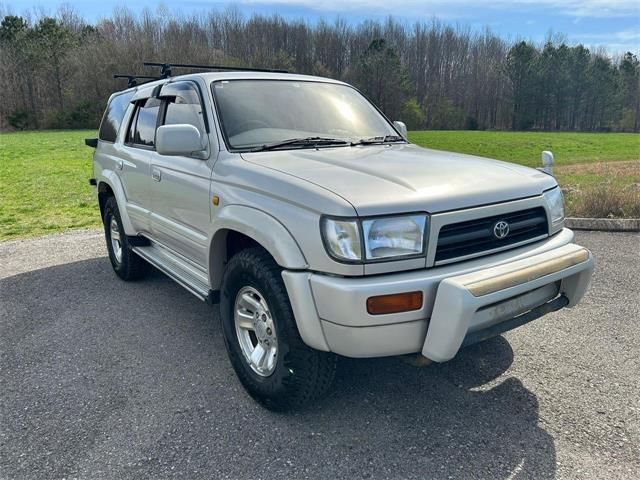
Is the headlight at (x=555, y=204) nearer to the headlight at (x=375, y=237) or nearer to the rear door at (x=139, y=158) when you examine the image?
the headlight at (x=375, y=237)

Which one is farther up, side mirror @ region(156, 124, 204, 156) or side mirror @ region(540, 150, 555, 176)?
side mirror @ region(156, 124, 204, 156)

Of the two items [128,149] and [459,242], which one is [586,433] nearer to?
[459,242]

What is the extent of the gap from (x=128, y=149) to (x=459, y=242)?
351 cm

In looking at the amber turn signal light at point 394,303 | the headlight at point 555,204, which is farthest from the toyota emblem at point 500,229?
the amber turn signal light at point 394,303

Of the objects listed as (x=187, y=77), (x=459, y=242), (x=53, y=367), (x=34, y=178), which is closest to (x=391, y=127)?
(x=187, y=77)

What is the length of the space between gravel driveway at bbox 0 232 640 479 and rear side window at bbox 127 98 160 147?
1590mm

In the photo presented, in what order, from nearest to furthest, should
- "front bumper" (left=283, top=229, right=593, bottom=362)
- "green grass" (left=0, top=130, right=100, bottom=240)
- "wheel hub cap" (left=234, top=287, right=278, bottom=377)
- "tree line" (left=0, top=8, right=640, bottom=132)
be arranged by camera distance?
1. "front bumper" (left=283, top=229, right=593, bottom=362)
2. "wheel hub cap" (left=234, top=287, right=278, bottom=377)
3. "green grass" (left=0, top=130, right=100, bottom=240)
4. "tree line" (left=0, top=8, right=640, bottom=132)

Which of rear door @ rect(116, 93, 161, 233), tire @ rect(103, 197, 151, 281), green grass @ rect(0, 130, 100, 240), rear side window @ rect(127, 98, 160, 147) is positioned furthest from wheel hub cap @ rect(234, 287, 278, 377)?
green grass @ rect(0, 130, 100, 240)

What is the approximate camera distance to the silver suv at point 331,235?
2.28 metres

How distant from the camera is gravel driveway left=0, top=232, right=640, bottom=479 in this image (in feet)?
7.99

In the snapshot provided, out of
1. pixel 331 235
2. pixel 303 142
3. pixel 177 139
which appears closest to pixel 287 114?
pixel 303 142

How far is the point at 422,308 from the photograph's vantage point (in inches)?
90.7

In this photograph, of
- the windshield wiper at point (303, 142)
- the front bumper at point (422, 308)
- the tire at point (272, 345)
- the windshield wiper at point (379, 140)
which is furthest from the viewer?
the windshield wiper at point (379, 140)

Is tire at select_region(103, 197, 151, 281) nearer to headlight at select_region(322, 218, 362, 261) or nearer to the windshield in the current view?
the windshield
